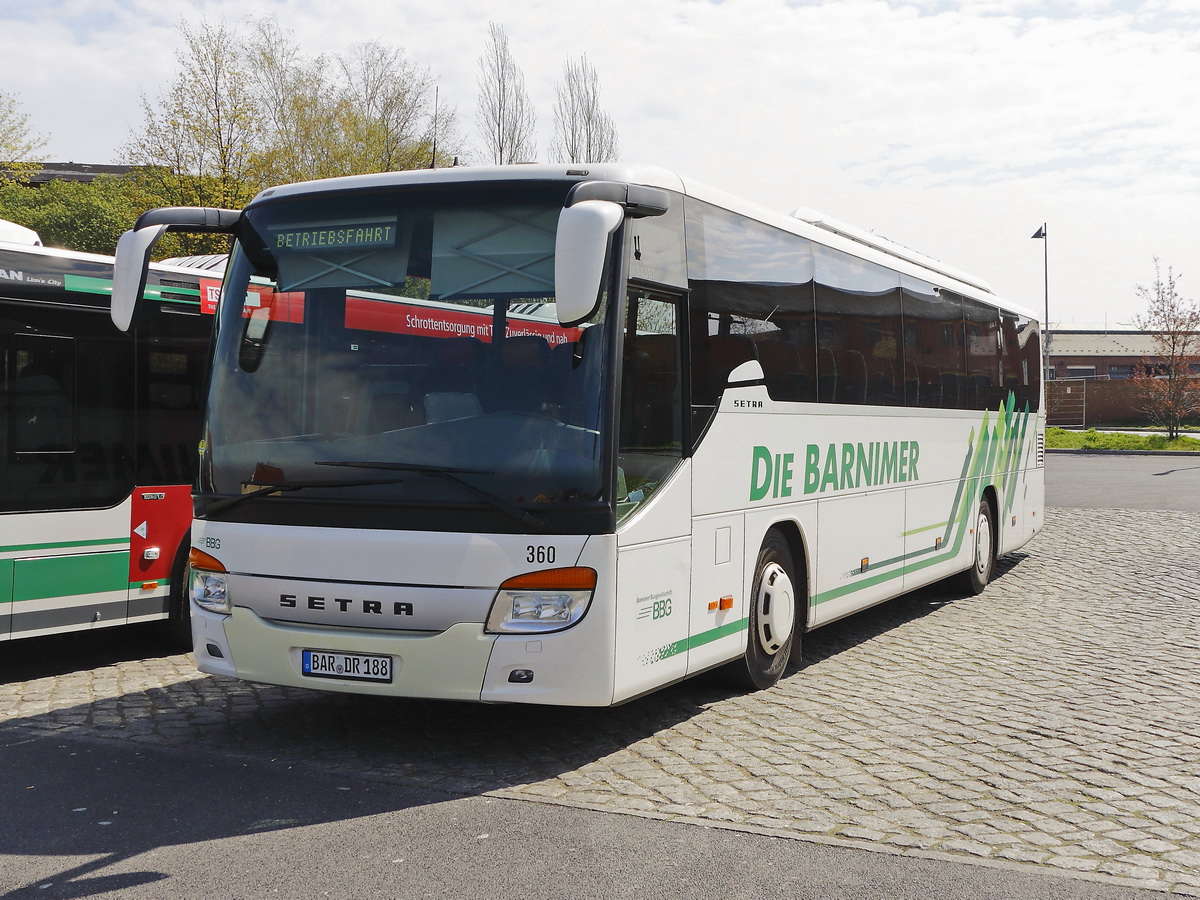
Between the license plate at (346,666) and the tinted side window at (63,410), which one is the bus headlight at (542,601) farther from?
the tinted side window at (63,410)

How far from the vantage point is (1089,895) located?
15.4 ft

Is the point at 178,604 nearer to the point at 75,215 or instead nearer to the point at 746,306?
the point at 746,306

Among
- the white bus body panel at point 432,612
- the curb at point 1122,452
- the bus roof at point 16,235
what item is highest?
the bus roof at point 16,235

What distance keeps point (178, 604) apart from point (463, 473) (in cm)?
460

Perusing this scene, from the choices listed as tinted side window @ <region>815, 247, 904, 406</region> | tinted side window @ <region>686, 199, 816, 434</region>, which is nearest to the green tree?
tinted side window @ <region>815, 247, 904, 406</region>

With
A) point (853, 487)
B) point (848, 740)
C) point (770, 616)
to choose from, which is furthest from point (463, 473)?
point (853, 487)

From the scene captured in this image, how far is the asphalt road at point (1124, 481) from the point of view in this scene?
24.5m

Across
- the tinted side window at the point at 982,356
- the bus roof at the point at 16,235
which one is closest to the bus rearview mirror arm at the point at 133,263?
the bus roof at the point at 16,235

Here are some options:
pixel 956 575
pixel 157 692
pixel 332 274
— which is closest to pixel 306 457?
pixel 332 274

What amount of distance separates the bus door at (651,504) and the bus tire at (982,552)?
23.1 ft

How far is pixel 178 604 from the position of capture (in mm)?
9766

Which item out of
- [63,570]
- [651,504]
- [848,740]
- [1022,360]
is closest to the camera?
[651,504]

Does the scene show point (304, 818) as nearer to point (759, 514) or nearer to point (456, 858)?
point (456, 858)

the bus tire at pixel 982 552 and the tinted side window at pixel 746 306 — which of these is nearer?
the tinted side window at pixel 746 306
